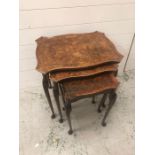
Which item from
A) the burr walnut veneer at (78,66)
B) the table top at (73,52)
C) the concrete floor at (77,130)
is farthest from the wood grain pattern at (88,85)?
the concrete floor at (77,130)

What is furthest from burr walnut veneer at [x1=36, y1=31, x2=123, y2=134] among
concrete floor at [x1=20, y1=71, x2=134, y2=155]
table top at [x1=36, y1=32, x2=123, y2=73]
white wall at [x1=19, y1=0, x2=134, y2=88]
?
concrete floor at [x1=20, y1=71, x2=134, y2=155]

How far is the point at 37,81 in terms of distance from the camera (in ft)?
6.32

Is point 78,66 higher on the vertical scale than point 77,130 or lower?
higher

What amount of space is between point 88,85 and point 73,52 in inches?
9.1

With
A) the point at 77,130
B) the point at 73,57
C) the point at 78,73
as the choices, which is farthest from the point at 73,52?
the point at 77,130

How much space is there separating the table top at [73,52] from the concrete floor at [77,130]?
565 millimetres

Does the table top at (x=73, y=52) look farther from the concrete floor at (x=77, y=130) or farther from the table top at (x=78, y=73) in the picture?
the concrete floor at (x=77, y=130)

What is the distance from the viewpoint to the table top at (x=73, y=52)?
52.6 inches

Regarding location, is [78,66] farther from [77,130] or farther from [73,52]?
[77,130]

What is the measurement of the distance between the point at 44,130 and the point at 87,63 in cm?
65

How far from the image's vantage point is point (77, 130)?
5.52 feet
